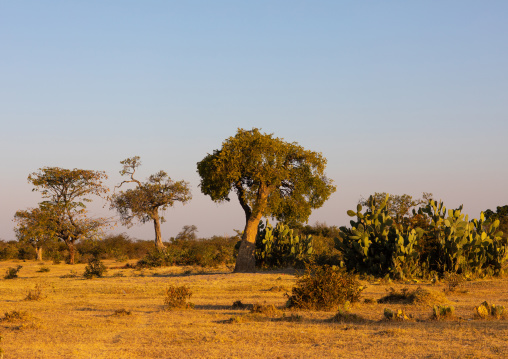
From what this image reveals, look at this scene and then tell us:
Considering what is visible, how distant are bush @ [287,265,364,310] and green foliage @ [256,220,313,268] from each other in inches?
415

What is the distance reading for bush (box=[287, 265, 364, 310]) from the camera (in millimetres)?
11648

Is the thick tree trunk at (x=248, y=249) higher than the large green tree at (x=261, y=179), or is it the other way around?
the large green tree at (x=261, y=179)

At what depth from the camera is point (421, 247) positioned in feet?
59.7

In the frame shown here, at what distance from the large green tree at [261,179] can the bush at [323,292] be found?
795 centimetres

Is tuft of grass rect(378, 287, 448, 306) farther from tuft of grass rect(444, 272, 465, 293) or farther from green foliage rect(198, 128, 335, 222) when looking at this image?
green foliage rect(198, 128, 335, 222)

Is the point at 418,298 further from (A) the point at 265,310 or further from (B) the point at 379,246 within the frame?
(B) the point at 379,246

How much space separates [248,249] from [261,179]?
3214mm

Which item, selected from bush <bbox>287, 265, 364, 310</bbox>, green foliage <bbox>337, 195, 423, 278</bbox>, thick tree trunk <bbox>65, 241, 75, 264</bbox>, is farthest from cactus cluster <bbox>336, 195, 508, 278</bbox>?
thick tree trunk <bbox>65, 241, 75, 264</bbox>

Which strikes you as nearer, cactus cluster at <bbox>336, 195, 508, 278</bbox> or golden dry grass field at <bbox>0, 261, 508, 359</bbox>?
golden dry grass field at <bbox>0, 261, 508, 359</bbox>

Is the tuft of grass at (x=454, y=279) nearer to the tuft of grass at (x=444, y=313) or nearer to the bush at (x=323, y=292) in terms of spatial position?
the bush at (x=323, y=292)

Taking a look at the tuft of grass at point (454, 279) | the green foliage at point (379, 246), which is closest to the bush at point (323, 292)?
the tuft of grass at point (454, 279)

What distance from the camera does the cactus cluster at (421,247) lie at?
677 inches

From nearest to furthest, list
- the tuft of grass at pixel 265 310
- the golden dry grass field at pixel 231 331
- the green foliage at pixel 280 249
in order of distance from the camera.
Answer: the golden dry grass field at pixel 231 331 < the tuft of grass at pixel 265 310 < the green foliage at pixel 280 249

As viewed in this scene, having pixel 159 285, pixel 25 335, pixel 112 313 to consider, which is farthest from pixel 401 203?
pixel 25 335
